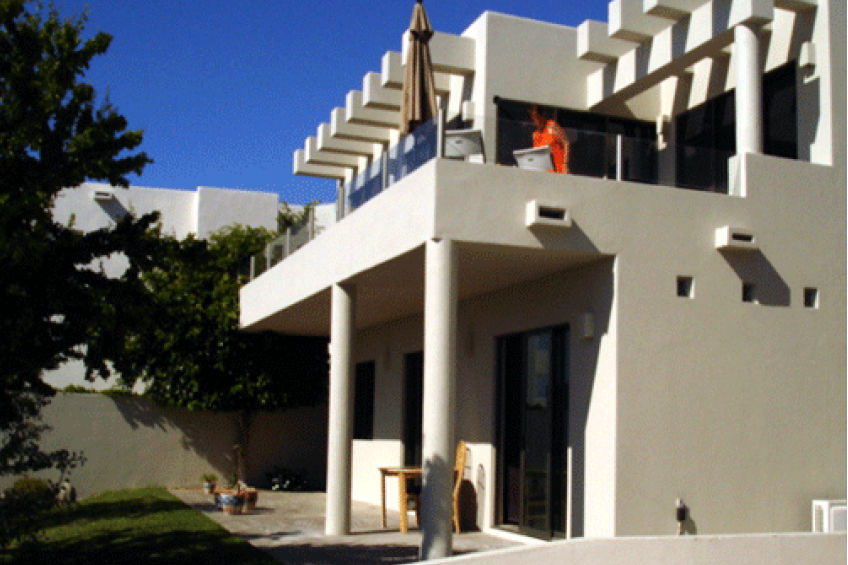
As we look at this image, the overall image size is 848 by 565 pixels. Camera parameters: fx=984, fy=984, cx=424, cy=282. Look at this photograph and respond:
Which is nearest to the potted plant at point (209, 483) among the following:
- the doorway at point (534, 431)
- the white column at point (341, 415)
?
the white column at point (341, 415)

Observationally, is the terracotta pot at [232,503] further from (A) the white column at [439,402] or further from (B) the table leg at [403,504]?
(A) the white column at [439,402]

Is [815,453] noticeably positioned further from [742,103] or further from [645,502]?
[742,103]

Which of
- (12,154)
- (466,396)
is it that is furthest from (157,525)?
(12,154)

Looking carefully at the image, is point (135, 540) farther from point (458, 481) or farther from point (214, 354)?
point (214, 354)

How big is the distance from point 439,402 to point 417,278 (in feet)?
10.3

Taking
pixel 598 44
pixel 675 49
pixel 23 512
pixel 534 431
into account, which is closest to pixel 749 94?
pixel 675 49

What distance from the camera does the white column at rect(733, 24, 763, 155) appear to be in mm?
11531

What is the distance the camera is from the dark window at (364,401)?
742 inches

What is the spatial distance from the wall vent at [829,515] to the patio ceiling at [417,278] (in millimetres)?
3656

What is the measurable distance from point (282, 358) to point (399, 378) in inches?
170

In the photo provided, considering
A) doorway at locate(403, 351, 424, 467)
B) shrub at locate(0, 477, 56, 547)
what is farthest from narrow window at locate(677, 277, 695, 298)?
shrub at locate(0, 477, 56, 547)

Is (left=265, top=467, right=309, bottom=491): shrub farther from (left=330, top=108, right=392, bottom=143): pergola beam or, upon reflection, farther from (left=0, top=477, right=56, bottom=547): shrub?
(left=0, top=477, right=56, bottom=547): shrub

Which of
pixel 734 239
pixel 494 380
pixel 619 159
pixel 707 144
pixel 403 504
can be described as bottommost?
pixel 403 504

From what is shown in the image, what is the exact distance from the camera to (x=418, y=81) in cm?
1342
